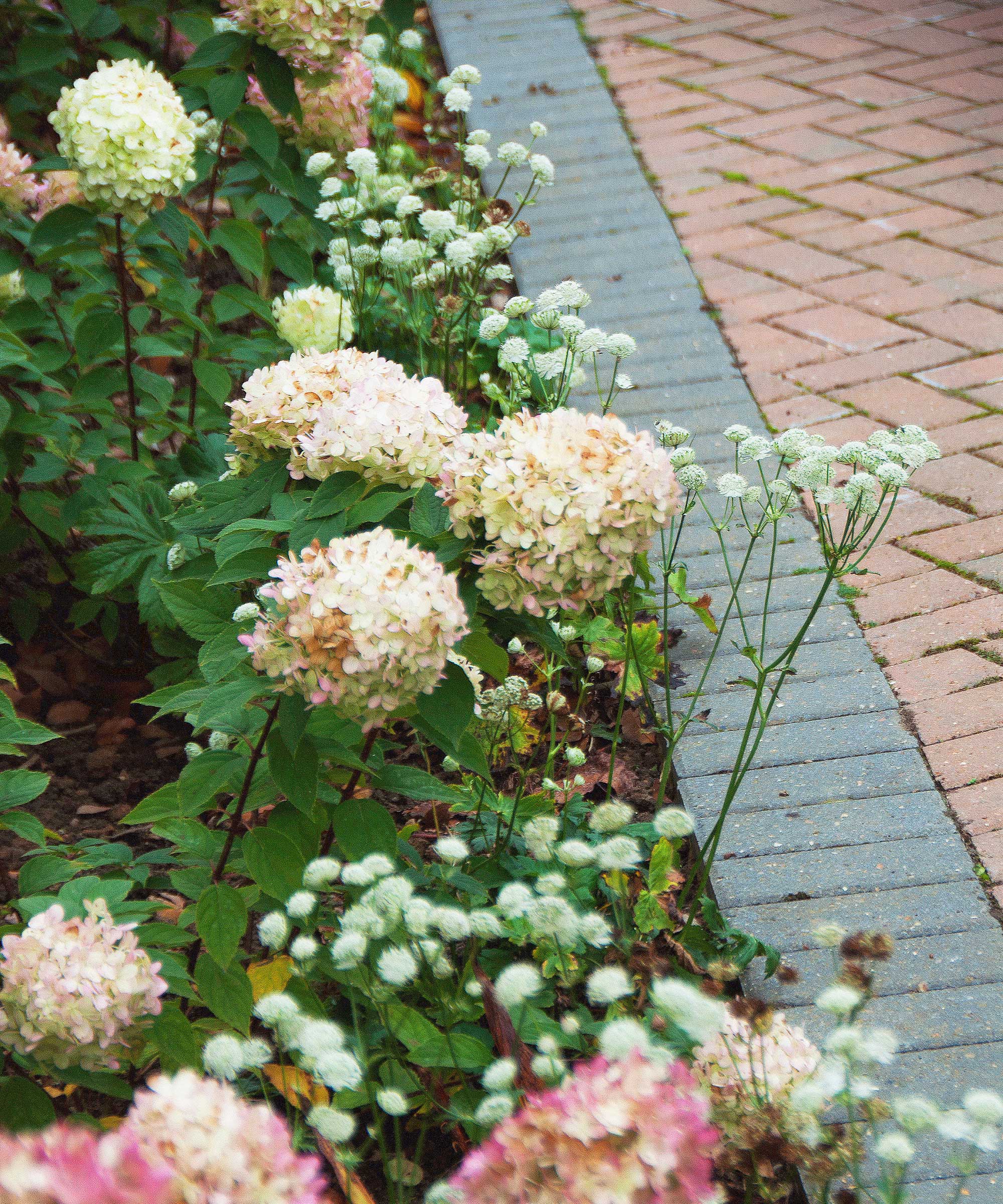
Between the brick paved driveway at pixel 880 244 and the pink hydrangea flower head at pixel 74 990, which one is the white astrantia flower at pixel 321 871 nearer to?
the pink hydrangea flower head at pixel 74 990

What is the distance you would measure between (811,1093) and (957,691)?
1.30 metres

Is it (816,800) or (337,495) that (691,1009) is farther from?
(816,800)

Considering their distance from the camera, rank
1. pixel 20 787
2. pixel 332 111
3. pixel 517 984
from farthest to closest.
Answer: pixel 332 111 → pixel 20 787 → pixel 517 984

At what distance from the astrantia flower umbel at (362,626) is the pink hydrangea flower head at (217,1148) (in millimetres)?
479

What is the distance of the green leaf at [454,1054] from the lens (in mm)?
1399

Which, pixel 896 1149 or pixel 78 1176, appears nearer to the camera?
pixel 78 1176

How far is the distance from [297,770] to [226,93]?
1.39 meters

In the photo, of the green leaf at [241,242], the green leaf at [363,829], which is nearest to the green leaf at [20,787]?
the green leaf at [363,829]

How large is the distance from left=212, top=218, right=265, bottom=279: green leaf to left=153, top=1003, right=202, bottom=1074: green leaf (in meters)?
1.44

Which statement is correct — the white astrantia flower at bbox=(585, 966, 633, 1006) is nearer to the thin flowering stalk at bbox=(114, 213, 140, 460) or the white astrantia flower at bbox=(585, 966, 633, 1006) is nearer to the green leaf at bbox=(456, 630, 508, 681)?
the green leaf at bbox=(456, 630, 508, 681)

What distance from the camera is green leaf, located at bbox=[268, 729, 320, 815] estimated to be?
1420mm

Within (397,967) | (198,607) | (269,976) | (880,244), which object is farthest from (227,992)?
(880,244)

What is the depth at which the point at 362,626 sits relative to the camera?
4.03 feet

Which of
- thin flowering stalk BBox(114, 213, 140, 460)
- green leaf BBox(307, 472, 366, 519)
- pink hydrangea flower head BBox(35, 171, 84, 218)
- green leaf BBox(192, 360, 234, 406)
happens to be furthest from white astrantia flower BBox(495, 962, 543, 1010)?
pink hydrangea flower head BBox(35, 171, 84, 218)
